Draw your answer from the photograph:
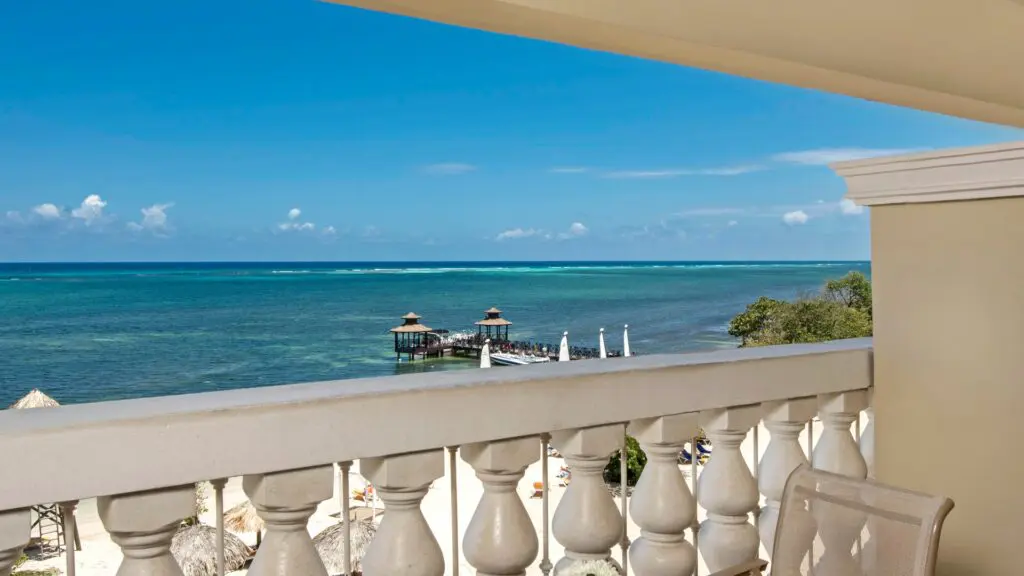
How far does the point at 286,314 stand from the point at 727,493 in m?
43.0

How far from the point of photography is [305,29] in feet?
148

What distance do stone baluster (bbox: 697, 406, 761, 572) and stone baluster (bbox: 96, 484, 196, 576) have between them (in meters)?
0.92

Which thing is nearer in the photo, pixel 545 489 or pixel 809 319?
pixel 545 489

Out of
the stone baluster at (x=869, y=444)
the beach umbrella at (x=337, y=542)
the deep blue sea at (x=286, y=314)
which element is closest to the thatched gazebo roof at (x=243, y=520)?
the beach umbrella at (x=337, y=542)

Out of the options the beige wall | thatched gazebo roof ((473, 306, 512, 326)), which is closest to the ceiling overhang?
the beige wall

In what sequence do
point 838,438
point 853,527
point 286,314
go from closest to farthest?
point 853,527 → point 838,438 → point 286,314

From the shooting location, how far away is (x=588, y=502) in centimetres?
129

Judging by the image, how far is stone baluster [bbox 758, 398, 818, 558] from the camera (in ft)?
5.16

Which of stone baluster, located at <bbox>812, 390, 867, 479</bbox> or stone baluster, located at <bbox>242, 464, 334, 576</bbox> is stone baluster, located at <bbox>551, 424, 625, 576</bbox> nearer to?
stone baluster, located at <bbox>242, 464, 334, 576</bbox>

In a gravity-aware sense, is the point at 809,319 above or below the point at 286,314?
below

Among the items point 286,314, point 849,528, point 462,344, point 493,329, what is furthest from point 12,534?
point 286,314

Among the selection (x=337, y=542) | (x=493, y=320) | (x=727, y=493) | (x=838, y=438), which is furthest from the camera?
(x=493, y=320)

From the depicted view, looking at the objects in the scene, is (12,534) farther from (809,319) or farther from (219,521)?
(809,319)

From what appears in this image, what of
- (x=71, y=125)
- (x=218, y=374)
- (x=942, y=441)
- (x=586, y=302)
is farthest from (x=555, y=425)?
(x=71, y=125)
